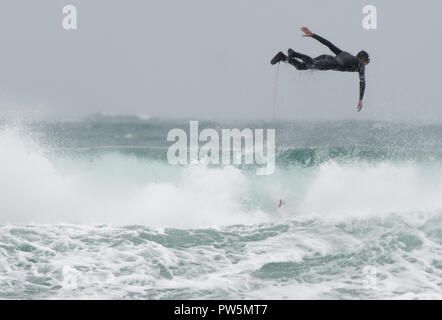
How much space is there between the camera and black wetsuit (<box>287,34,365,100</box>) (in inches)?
516

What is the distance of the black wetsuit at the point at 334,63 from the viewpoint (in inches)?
516

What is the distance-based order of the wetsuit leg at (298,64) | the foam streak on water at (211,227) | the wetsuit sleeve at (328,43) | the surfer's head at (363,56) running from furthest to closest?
the wetsuit leg at (298,64), the surfer's head at (363,56), the wetsuit sleeve at (328,43), the foam streak on water at (211,227)

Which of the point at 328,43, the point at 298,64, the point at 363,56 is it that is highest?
the point at 328,43

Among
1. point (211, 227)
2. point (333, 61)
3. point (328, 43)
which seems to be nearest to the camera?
point (328, 43)

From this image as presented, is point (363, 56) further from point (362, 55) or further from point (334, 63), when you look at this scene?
point (334, 63)

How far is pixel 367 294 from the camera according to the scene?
10914 millimetres

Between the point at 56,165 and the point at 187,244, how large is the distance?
11.4 metres

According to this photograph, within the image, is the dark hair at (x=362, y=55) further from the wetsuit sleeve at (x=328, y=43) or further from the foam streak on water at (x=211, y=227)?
the foam streak on water at (x=211, y=227)

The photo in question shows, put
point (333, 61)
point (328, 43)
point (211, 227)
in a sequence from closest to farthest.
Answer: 1. point (328, 43)
2. point (333, 61)
3. point (211, 227)

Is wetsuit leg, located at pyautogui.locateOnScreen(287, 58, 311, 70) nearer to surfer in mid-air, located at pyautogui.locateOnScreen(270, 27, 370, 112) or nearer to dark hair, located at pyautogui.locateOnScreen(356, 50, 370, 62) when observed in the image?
surfer in mid-air, located at pyautogui.locateOnScreen(270, 27, 370, 112)

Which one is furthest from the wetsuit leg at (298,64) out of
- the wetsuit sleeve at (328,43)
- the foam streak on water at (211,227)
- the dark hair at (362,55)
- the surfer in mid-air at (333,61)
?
the foam streak on water at (211,227)

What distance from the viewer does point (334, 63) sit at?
13.2m

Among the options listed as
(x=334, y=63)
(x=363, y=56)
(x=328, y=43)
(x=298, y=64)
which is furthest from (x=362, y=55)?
(x=298, y=64)

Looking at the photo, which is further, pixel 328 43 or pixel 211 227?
pixel 211 227
